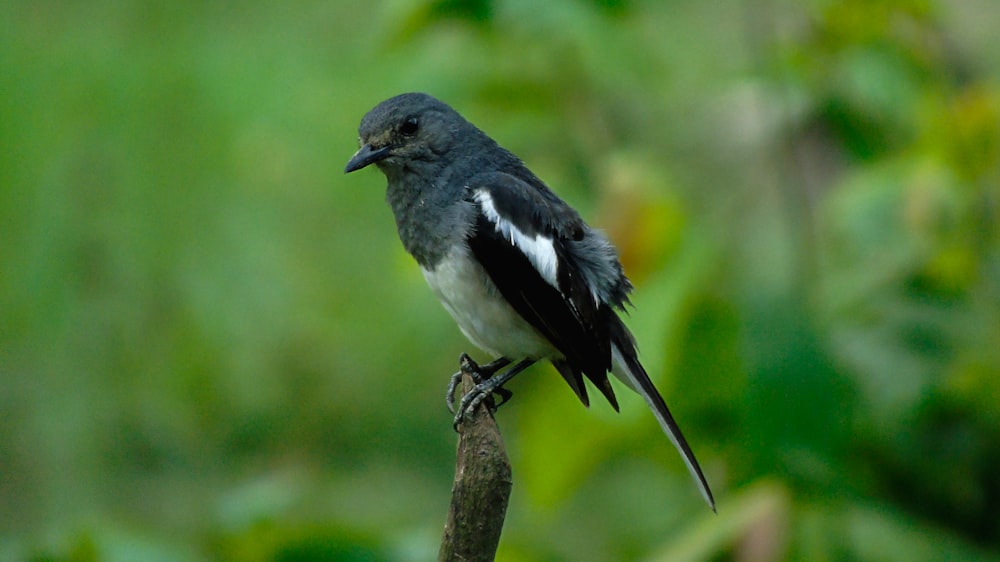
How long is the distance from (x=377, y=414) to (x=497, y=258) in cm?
302

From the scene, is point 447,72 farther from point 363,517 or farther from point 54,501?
point 54,501

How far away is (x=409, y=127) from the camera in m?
3.09

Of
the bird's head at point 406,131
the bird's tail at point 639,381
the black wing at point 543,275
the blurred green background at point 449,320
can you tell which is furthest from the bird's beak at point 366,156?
the blurred green background at point 449,320

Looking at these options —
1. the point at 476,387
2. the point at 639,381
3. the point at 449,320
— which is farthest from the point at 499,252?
the point at 449,320

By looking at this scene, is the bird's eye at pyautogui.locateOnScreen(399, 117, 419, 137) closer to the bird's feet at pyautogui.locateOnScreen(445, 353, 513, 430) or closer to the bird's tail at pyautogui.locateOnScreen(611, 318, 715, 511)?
the bird's feet at pyautogui.locateOnScreen(445, 353, 513, 430)

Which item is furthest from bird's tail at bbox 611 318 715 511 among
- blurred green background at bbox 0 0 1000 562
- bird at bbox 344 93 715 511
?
blurred green background at bbox 0 0 1000 562

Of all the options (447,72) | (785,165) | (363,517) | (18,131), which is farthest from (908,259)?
(18,131)

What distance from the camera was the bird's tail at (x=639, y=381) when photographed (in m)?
2.97

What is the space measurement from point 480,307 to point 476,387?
0.73 ft

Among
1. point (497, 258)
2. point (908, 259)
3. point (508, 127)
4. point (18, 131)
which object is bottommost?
point (908, 259)

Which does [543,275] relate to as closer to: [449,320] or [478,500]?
[478,500]

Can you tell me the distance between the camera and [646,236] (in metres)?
3.79

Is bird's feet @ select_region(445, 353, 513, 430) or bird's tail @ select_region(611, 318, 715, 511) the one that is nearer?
bird's feet @ select_region(445, 353, 513, 430)

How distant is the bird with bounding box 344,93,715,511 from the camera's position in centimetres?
295
